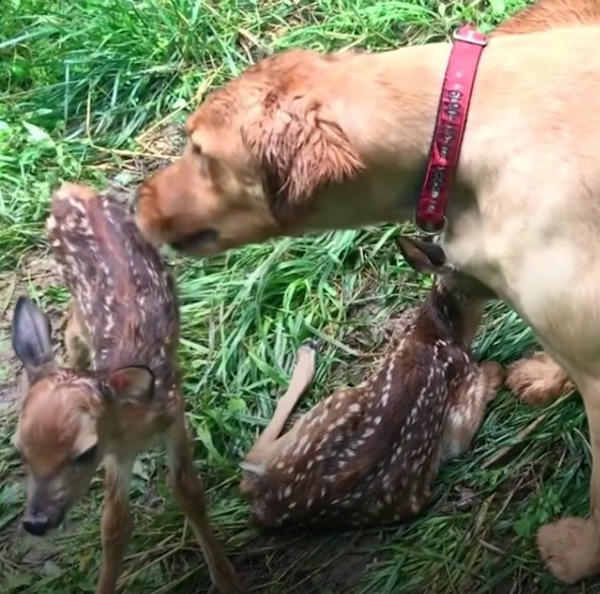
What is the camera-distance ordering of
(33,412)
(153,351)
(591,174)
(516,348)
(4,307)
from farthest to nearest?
(4,307)
(516,348)
(153,351)
(33,412)
(591,174)

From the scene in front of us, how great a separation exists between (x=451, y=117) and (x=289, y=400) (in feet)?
4.46

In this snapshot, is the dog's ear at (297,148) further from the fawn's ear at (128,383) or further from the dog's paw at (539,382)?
the dog's paw at (539,382)

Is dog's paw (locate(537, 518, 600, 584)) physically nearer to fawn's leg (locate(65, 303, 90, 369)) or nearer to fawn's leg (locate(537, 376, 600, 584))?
fawn's leg (locate(537, 376, 600, 584))

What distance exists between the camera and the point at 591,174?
2.59 metres

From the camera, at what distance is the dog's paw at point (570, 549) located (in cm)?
325

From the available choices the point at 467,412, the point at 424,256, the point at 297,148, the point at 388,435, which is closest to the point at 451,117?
the point at 297,148

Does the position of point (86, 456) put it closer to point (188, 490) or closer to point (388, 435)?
point (188, 490)

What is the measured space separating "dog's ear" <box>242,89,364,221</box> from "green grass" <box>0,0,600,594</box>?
1.19m

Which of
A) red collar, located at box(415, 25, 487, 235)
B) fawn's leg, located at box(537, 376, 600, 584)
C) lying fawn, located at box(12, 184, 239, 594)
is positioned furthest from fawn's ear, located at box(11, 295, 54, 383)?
fawn's leg, located at box(537, 376, 600, 584)

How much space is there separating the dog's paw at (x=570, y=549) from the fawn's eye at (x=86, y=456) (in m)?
1.23

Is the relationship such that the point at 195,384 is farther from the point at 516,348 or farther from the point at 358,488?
the point at 516,348

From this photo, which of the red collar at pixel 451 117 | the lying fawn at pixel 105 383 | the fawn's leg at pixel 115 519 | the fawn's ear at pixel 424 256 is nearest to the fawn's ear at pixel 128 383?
the lying fawn at pixel 105 383

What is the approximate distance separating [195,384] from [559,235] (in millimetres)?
1599

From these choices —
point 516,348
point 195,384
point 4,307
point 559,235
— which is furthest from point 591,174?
point 4,307
